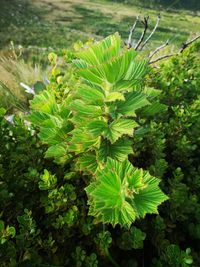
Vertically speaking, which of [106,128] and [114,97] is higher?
[114,97]

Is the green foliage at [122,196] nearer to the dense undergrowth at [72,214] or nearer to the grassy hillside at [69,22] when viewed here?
the dense undergrowth at [72,214]

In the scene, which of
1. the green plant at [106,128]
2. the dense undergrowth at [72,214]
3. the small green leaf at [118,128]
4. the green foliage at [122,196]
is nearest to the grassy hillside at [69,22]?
the dense undergrowth at [72,214]

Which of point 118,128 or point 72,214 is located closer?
point 118,128

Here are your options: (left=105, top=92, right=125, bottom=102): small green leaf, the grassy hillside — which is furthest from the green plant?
the grassy hillside

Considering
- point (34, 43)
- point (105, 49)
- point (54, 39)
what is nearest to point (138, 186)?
point (105, 49)

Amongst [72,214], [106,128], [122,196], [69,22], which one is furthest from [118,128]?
[69,22]

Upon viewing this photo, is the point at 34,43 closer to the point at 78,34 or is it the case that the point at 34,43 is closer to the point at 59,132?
the point at 78,34

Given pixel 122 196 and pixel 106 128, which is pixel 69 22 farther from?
pixel 122 196
